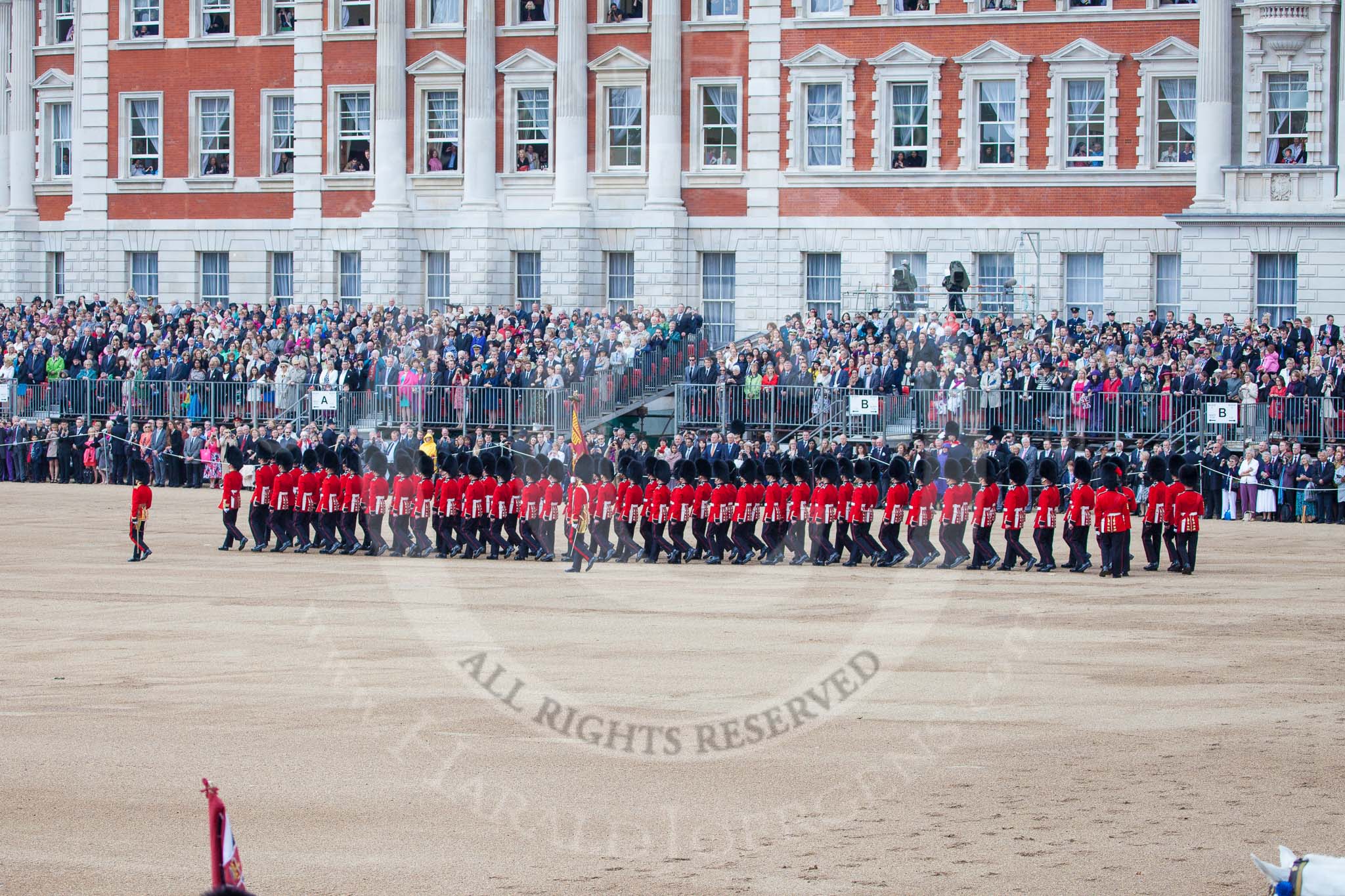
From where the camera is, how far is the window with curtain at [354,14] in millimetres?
44625

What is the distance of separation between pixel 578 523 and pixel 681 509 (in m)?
1.59

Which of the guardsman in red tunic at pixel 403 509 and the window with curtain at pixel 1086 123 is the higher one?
the window with curtain at pixel 1086 123

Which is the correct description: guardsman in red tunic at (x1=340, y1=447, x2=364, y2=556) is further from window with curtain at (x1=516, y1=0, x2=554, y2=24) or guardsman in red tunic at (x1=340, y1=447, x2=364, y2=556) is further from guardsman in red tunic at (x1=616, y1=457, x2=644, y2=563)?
window with curtain at (x1=516, y1=0, x2=554, y2=24)

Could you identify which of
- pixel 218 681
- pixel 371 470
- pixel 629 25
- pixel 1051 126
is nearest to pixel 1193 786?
pixel 218 681

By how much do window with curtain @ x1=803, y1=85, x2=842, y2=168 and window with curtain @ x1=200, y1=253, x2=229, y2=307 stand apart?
14984 mm

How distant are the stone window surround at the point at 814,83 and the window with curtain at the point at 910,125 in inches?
37.5

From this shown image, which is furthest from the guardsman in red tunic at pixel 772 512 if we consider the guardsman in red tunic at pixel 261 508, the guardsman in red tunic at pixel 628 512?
the guardsman in red tunic at pixel 261 508

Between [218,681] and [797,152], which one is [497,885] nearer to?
[218,681]

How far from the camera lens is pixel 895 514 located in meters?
24.8

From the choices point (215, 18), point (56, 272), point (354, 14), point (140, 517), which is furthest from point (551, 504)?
point (56, 272)

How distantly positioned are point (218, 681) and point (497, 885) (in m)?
5.90

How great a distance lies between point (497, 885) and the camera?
1024 centimetres

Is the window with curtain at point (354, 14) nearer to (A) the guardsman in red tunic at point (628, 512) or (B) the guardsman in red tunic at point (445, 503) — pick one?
(B) the guardsman in red tunic at point (445, 503)

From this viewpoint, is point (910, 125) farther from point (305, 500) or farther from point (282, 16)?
point (305, 500)
